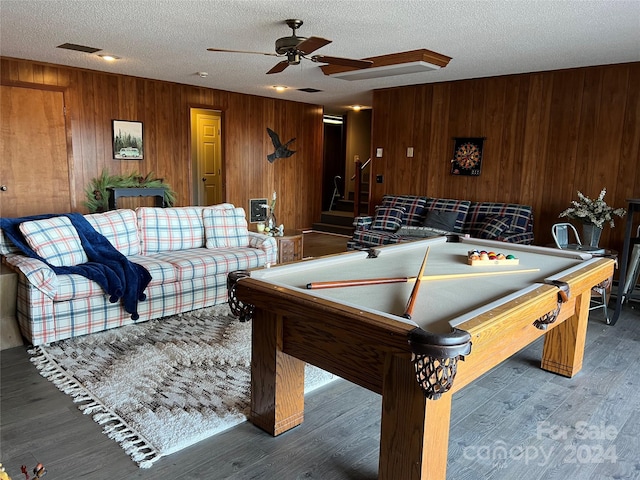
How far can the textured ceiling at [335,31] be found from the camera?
341cm

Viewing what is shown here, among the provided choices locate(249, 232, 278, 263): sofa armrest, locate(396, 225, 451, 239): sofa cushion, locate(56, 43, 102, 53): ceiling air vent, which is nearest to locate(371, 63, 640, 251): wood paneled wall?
locate(396, 225, 451, 239): sofa cushion

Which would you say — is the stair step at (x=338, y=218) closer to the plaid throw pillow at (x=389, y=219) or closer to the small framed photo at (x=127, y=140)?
the plaid throw pillow at (x=389, y=219)

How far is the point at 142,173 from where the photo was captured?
22.1 ft

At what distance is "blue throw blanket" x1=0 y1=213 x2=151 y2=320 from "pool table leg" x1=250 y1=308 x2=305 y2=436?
164cm

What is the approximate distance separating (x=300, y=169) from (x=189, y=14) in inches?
212

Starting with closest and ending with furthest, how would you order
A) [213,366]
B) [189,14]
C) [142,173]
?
1. [213,366]
2. [189,14]
3. [142,173]

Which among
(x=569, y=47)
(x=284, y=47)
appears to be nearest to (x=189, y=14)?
(x=284, y=47)

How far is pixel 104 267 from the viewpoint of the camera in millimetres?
3500

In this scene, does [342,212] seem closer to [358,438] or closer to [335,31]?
[335,31]

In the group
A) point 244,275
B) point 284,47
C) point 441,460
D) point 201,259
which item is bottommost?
point 441,460

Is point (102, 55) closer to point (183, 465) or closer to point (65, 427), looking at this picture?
point (65, 427)

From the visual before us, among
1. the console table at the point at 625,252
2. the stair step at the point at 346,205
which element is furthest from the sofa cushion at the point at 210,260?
the stair step at the point at 346,205

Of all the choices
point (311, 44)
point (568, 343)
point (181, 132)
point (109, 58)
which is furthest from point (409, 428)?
point (181, 132)

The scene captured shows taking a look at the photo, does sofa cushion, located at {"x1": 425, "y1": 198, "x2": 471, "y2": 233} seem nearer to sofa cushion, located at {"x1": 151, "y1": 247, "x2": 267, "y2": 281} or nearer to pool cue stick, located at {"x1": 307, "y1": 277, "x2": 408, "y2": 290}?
sofa cushion, located at {"x1": 151, "y1": 247, "x2": 267, "y2": 281}
